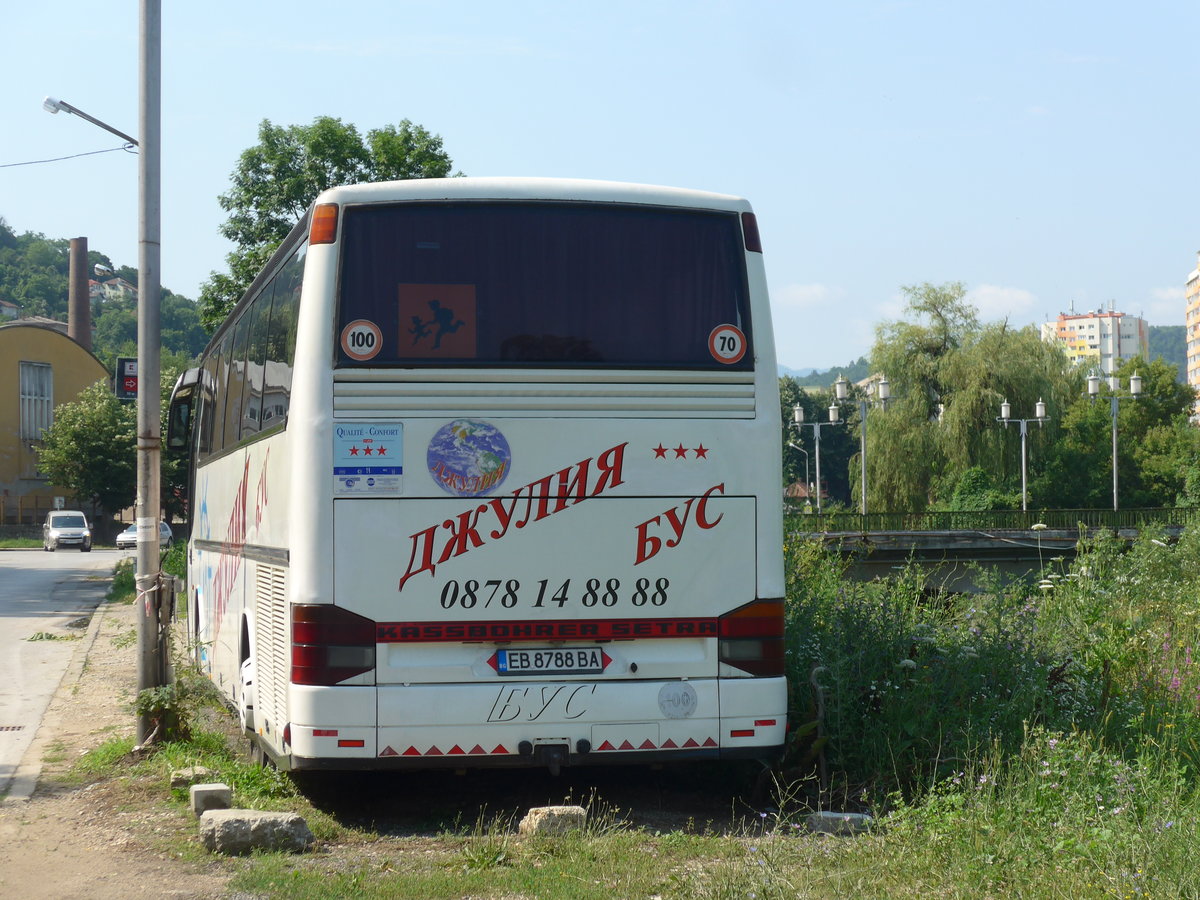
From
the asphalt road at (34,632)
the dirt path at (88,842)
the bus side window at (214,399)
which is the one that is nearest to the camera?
the dirt path at (88,842)

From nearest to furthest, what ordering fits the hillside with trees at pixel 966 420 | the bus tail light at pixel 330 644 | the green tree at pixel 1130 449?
the bus tail light at pixel 330 644 < the hillside with trees at pixel 966 420 < the green tree at pixel 1130 449

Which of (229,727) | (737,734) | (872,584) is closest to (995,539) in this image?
(872,584)

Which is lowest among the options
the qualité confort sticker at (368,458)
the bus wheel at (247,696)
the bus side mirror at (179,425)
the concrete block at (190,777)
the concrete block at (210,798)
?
the concrete block at (190,777)

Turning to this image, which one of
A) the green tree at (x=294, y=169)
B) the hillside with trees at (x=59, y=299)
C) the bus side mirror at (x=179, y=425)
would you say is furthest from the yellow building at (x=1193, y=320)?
the bus side mirror at (x=179, y=425)

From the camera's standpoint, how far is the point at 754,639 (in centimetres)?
748

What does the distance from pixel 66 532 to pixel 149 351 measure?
53842 millimetres

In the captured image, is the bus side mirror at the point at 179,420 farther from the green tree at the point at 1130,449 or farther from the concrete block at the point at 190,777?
the green tree at the point at 1130,449

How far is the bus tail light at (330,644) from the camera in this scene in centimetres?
706

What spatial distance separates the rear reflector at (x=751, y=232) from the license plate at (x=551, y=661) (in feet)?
7.86

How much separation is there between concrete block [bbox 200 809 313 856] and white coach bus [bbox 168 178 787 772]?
1.37 feet

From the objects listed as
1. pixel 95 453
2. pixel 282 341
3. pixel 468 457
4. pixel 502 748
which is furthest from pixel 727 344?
pixel 95 453

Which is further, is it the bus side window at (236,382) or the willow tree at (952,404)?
the willow tree at (952,404)

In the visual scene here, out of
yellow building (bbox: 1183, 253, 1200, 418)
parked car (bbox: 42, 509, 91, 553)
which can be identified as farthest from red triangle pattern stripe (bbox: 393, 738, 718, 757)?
yellow building (bbox: 1183, 253, 1200, 418)

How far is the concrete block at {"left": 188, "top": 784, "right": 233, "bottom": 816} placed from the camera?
7469 mm
